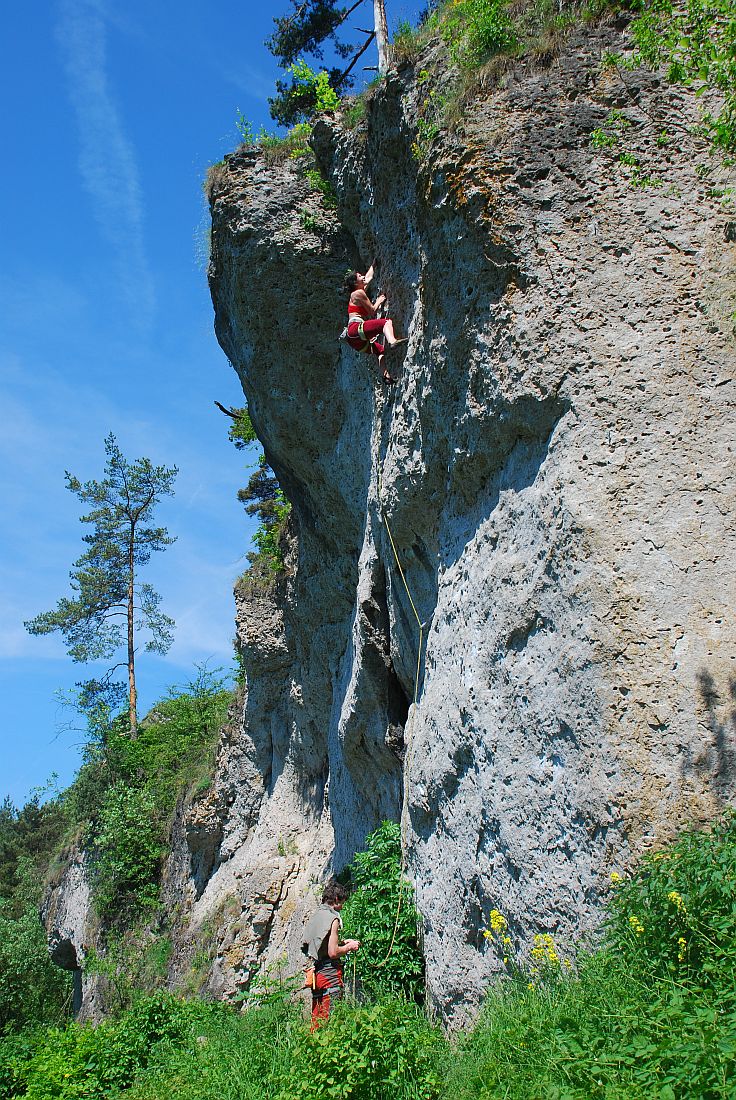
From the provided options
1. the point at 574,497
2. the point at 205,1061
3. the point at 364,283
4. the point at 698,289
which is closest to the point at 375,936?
the point at 205,1061

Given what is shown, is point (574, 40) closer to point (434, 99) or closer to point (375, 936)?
point (434, 99)

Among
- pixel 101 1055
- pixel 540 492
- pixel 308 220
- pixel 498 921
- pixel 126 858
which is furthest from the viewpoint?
pixel 126 858

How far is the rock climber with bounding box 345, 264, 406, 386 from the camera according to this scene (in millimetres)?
8562

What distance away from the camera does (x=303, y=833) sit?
13469 millimetres

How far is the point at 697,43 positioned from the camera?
16.8 ft

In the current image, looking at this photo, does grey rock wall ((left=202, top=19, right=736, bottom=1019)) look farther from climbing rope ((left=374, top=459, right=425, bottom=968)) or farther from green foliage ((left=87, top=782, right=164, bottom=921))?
green foliage ((left=87, top=782, right=164, bottom=921))

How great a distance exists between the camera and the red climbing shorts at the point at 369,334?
28.3 feet

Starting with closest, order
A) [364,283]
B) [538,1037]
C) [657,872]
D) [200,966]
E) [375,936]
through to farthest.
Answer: [538,1037] → [657,872] → [375,936] → [364,283] → [200,966]

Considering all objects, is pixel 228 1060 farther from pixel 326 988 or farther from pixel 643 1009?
pixel 643 1009

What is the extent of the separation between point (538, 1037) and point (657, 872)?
37.5 inches

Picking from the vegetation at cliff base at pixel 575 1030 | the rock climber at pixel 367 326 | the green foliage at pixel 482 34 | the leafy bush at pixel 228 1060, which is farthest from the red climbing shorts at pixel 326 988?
the green foliage at pixel 482 34

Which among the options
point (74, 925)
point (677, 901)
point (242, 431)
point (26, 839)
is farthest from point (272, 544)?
point (26, 839)

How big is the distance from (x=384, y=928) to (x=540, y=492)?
4.04 m

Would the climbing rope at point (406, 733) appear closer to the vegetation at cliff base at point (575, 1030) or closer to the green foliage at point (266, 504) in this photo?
the vegetation at cliff base at point (575, 1030)
